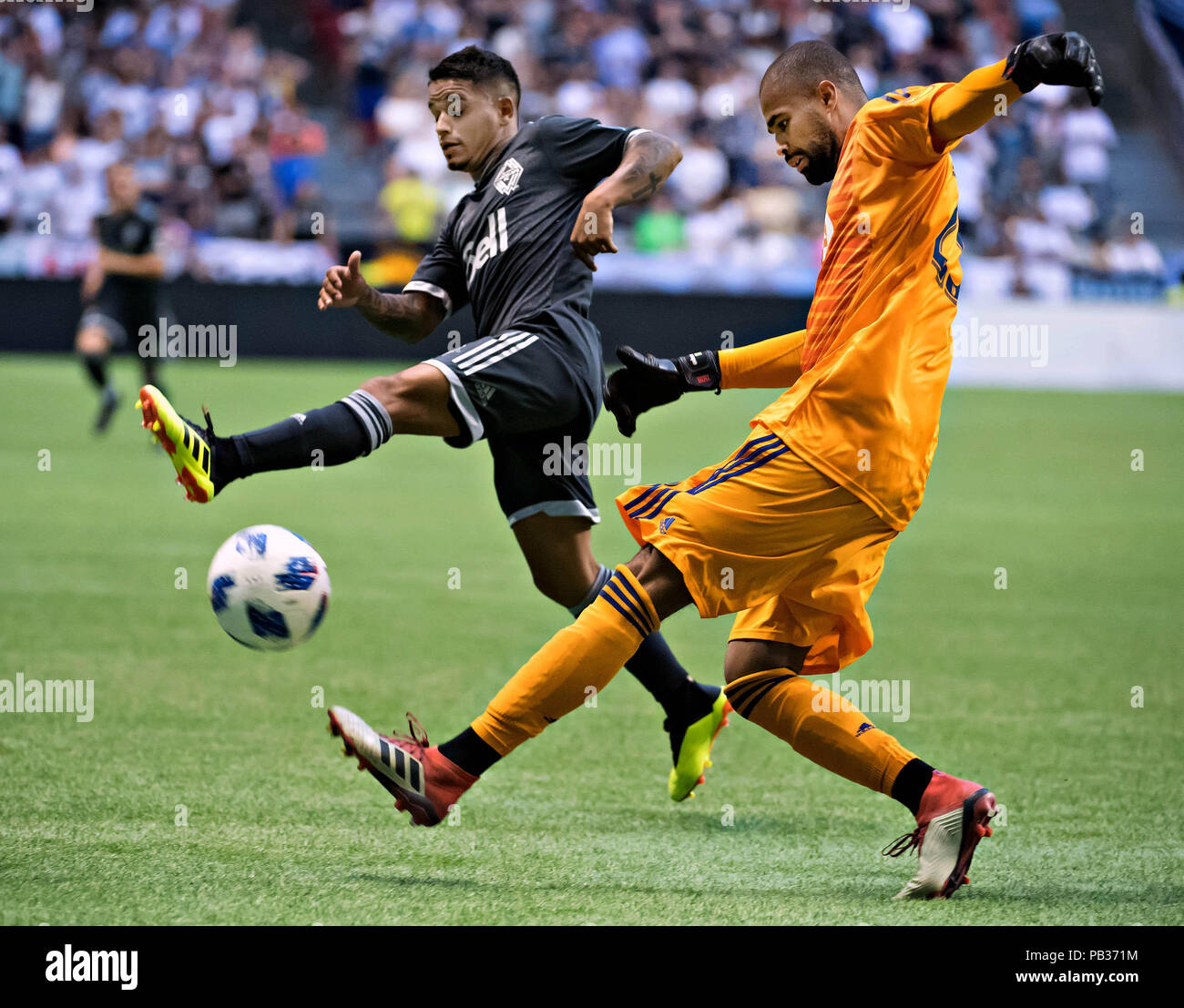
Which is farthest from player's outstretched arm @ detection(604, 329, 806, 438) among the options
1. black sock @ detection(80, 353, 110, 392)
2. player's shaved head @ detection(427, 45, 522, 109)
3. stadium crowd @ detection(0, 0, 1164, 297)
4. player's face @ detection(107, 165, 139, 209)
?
stadium crowd @ detection(0, 0, 1164, 297)

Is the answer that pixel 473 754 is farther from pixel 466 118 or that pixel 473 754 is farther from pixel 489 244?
pixel 466 118

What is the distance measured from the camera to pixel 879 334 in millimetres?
3840

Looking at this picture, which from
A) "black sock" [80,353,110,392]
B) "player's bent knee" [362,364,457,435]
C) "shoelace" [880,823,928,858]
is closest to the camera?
"shoelace" [880,823,928,858]

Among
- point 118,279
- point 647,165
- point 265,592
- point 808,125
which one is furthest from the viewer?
point 118,279

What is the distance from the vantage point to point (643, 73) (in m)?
24.4

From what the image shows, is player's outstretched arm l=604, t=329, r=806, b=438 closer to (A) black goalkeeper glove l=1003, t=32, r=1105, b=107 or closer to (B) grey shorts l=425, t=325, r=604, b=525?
(B) grey shorts l=425, t=325, r=604, b=525

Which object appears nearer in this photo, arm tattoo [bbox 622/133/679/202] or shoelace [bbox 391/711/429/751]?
shoelace [bbox 391/711/429/751]

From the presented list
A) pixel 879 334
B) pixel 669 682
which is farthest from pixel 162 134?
pixel 879 334

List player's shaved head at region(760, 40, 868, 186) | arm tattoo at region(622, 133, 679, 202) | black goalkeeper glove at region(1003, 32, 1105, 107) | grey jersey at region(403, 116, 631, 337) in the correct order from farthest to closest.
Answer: grey jersey at region(403, 116, 631, 337), arm tattoo at region(622, 133, 679, 202), player's shaved head at region(760, 40, 868, 186), black goalkeeper glove at region(1003, 32, 1105, 107)

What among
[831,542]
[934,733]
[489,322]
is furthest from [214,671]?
[831,542]

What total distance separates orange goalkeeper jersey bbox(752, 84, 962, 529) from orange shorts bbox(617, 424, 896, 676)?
6 cm

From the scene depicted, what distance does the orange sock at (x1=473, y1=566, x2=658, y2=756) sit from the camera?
12.7ft

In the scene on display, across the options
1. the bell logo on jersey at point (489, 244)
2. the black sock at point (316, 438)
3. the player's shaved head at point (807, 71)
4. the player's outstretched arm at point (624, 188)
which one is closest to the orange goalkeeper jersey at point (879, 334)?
the player's shaved head at point (807, 71)

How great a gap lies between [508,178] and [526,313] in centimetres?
51
